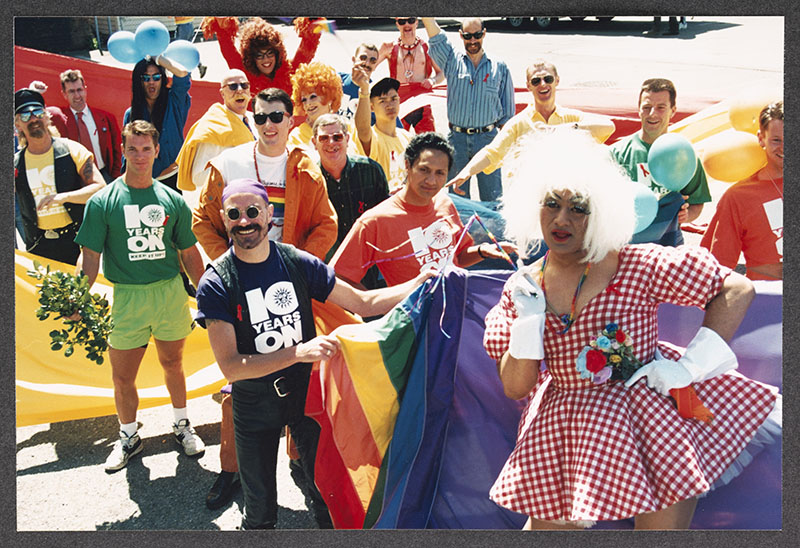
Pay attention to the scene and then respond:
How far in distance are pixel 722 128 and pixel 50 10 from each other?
138 inches

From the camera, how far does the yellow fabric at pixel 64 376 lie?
13.3 ft

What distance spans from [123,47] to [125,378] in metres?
1.66

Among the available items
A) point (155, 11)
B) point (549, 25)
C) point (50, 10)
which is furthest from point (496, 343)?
point (50, 10)

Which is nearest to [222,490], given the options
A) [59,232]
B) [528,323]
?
[59,232]

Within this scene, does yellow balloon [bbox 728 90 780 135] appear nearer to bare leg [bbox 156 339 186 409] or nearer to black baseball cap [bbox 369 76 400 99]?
black baseball cap [bbox 369 76 400 99]

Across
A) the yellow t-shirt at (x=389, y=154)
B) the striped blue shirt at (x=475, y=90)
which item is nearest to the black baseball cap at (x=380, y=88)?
the yellow t-shirt at (x=389, y=154)

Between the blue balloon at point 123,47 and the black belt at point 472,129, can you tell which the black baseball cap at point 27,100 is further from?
the black belt at point 472,129

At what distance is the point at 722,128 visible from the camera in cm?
469

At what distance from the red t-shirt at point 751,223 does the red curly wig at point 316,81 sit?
6.87ft

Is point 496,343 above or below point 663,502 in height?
above

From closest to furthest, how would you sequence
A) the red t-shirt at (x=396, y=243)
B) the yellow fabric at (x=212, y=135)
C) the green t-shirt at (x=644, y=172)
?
the red t-shirt at (x=396, y=243) < the green t-shirt at (x=644, y=172) < the yellow fabric at (x=212, y=135)

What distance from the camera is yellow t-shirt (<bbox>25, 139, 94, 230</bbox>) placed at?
4.14 metres

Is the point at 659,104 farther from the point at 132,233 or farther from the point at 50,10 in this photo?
the point at 50,10

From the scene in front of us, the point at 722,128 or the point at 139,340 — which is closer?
the point at 139,340
